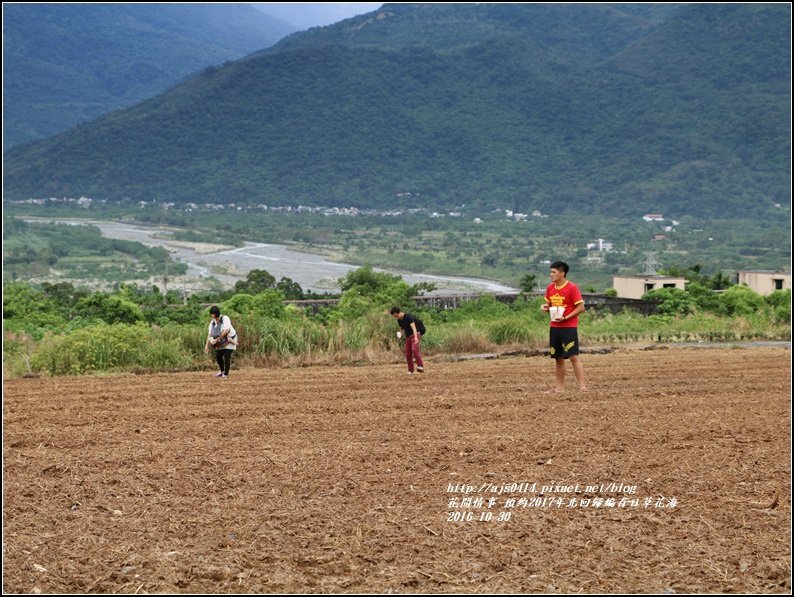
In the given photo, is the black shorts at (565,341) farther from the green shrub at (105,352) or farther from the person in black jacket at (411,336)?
the green shrub at (105,352)

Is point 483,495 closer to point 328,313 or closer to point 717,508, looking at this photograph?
point 717,508

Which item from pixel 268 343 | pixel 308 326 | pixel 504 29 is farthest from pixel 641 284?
pixel 504 29

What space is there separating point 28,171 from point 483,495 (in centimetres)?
13190

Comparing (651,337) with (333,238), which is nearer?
(651,337)

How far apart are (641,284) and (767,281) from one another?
765 cm

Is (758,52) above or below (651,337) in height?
above

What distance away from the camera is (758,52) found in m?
156

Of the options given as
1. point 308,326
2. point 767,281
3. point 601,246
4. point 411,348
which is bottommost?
point 767,281

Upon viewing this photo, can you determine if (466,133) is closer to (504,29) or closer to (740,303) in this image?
(504,29)

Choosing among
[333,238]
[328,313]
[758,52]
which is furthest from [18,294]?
[758,52]

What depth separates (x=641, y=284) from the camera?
43.1m

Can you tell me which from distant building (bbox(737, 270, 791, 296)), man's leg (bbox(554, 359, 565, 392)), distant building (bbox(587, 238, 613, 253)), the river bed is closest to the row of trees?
man's leg (bbox(554, 359, 565, 392))

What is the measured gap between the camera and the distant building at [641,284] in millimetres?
42250

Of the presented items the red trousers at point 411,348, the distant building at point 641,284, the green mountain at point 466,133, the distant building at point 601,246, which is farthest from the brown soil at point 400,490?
the green mountain at point 466,133
